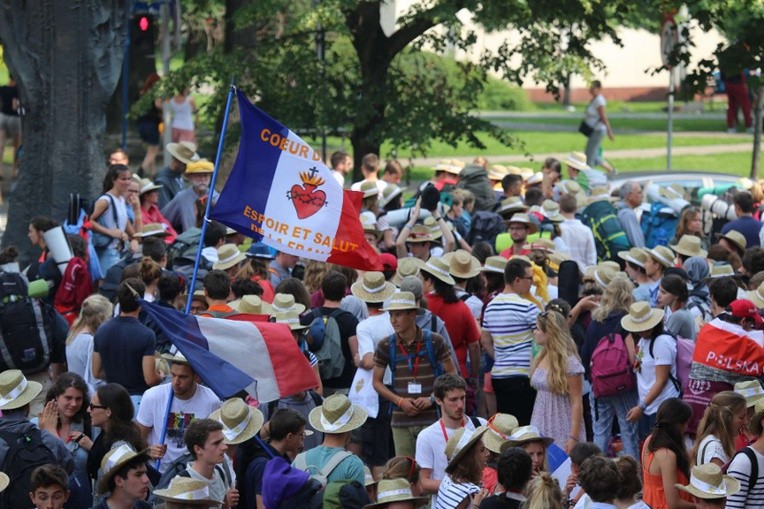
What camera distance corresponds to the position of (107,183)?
582 inches

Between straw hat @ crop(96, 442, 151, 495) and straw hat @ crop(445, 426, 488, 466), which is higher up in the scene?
straw hat @ crop(96, 442, 151, 495)

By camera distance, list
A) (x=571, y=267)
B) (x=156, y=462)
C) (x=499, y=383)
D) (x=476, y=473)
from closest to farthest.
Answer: (x=476, y=473) < (x=156, y=462) < (x=499, y=383) < (x=571, y=267)

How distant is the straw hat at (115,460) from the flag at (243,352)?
92cm

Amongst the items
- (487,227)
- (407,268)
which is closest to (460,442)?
(407,268)

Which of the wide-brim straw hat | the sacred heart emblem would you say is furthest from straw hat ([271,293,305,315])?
the wide-brim straw hat

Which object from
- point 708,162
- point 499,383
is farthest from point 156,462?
→ point 708,162

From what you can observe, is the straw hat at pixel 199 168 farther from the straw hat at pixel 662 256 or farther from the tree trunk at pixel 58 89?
the straw hat at pixel 662 256

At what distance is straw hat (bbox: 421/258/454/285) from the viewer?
1171 cm

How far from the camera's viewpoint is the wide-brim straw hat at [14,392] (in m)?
8.96

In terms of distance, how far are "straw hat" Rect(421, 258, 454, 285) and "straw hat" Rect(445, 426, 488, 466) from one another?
2964 mm

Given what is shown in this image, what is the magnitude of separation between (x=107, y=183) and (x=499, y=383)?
5.29 m

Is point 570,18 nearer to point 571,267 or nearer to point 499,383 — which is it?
point 571,267

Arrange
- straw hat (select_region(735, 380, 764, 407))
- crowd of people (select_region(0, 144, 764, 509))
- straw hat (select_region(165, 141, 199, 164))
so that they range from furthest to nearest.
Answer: straw hat (select_region(165, 141, 199, 164)) < straw hat (select_region(735, 380, 764, 407)) < crowd of people (select_region(0, 144, 764, 509))

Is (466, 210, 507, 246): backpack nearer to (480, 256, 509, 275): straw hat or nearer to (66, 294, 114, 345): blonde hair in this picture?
(480, 256, 509, 275): straw hat
